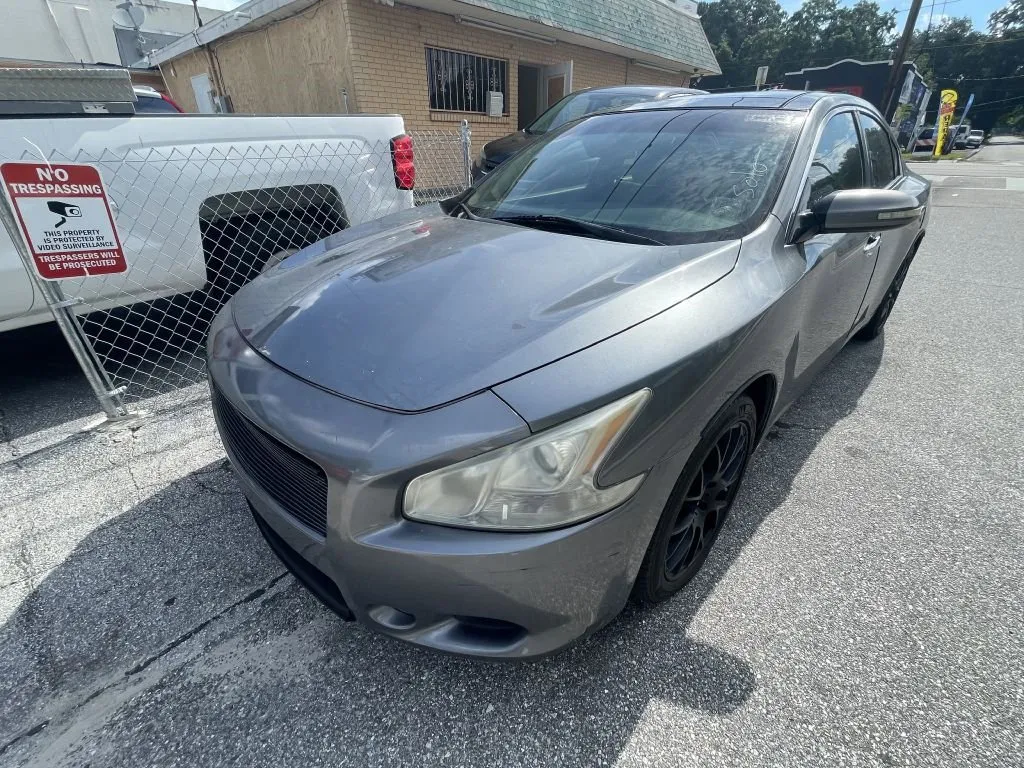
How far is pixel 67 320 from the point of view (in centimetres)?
266

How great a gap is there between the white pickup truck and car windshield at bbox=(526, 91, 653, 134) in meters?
3.61

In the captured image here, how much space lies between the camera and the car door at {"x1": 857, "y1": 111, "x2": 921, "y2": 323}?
294 cm

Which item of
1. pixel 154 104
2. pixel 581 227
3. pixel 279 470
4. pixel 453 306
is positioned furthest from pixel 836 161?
pixel 154 104

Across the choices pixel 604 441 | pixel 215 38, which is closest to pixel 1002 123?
pixel 215 38

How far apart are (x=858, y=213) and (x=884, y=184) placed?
1715 mm

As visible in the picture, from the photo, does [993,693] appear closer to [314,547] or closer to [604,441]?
[604,441]

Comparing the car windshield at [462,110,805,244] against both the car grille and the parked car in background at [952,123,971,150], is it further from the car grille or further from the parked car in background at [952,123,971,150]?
the parked car in background at [952,123,971,150]

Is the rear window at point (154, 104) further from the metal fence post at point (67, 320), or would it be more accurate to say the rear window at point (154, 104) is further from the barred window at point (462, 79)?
the barred window at point (462, 79)

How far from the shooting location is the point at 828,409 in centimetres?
306

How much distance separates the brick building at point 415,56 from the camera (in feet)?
28.1

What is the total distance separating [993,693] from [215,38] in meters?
13.7

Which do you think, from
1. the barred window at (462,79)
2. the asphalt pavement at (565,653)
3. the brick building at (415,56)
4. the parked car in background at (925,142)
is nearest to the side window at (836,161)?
the asphalt pavement at (565,653)

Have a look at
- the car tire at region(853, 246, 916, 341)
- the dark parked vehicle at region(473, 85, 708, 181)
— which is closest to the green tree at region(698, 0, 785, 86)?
the dark parked vehicle at region(473, 85, 708, 181)

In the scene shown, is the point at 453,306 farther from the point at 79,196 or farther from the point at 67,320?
the point at 67,320
